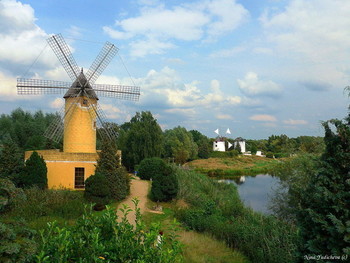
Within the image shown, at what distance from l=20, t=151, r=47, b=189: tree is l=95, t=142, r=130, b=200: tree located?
314 cm

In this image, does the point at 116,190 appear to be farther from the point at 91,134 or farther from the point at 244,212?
the point at 244,212

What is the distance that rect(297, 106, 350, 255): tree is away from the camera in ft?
18.3

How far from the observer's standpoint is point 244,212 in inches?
579

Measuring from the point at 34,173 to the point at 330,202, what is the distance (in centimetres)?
1574

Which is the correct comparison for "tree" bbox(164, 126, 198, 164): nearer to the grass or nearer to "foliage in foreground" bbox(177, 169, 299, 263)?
"foliage in foreground" bbox(177, 169, 299, 263)

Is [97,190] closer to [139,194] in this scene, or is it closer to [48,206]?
[48,206]

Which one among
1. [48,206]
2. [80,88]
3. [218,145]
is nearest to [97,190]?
[48,206]

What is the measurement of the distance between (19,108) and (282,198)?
40.8 metres

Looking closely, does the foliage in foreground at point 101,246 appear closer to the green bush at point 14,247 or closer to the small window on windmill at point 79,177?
the green bush at point 14,247

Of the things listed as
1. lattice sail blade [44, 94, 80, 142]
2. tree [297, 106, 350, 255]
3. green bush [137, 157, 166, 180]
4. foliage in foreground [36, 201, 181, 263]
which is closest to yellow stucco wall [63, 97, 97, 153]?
lattice sail blade [44, 94, 80, 142]

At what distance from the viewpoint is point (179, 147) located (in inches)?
1844

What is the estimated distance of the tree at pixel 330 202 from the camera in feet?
18.3

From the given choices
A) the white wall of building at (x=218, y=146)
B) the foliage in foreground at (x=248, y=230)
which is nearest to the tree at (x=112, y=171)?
the foliage in foreground at (x=248, y=230)

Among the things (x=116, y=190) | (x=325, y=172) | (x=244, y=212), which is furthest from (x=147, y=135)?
(x=325, y=172)
